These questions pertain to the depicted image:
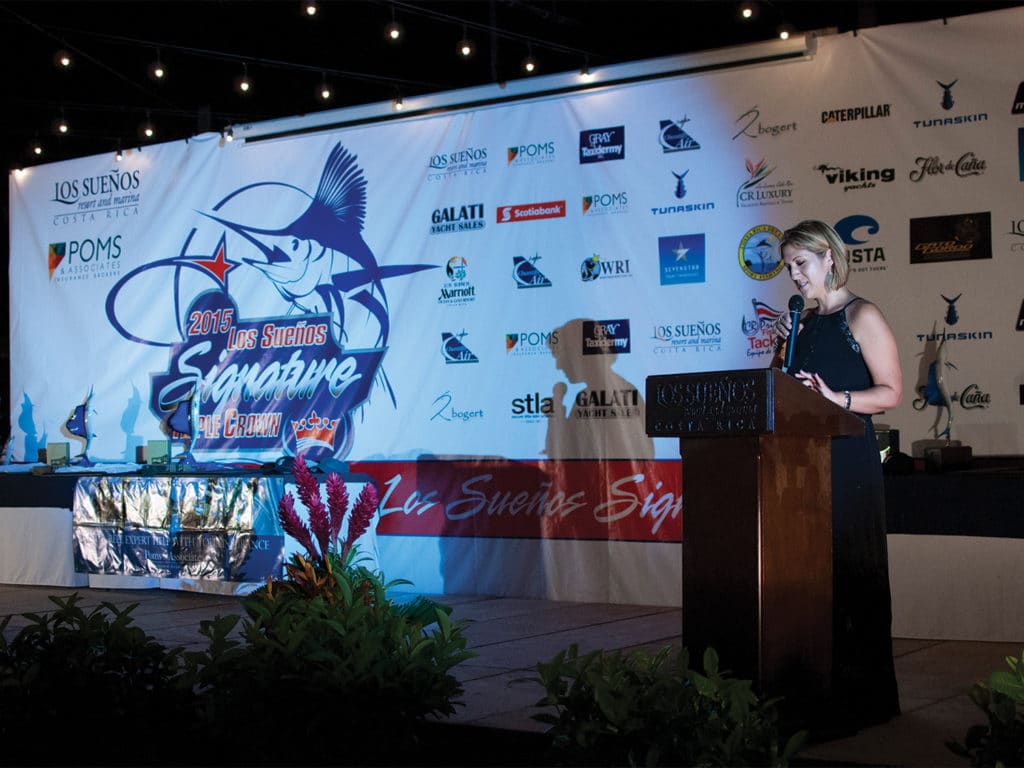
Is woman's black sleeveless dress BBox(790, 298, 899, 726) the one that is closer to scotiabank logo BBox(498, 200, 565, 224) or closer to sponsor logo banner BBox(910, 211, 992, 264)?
sponsor logo banner BBox(910, 211, 992, 264)

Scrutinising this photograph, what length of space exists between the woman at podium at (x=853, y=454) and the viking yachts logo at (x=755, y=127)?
2.82 m

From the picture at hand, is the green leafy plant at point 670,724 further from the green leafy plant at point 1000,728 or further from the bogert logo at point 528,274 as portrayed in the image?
the bogert logo at point 528,274

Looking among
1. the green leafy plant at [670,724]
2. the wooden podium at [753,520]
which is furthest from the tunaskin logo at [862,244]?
the green leafy plant at [670,724]

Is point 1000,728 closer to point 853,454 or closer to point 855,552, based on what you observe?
point 855,552

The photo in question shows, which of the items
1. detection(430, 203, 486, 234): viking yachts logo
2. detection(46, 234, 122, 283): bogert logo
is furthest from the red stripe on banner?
detection(46, 234, 122, 283): bogert logo

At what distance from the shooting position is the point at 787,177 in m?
6.31

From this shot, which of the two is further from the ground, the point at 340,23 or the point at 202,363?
the point at 340,23

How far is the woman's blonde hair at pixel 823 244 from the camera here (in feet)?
12.1

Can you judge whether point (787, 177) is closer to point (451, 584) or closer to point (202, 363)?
point (451, 584)

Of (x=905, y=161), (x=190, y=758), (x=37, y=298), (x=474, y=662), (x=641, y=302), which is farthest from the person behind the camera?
(x=37, y=298)

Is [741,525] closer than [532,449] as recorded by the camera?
Yes

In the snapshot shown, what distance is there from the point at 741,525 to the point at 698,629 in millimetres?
310

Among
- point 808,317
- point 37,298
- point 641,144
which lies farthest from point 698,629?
point 37,298

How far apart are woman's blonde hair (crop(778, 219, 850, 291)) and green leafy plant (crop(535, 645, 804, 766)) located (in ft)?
4.79
